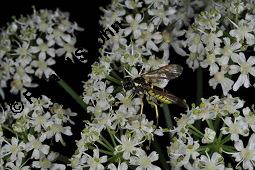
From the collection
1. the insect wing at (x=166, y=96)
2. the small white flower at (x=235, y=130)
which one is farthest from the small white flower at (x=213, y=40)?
the small white flower at (x=235, y=130)

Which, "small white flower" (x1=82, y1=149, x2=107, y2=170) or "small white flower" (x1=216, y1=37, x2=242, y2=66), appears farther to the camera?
"small white flower" (x1=216, y1=37, x2=242, y2=66)

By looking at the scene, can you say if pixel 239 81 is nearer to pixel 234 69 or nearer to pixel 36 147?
pixel 234 69

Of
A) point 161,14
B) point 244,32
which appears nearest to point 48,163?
point 161,14

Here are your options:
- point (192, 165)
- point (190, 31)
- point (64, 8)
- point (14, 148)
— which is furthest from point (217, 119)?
point (64, 8)

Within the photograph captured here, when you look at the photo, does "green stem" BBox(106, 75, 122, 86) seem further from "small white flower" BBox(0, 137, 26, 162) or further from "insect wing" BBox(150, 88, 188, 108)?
"small white flower" BBox(0, 137, 26, 162)

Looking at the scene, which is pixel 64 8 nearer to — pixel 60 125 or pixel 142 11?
pixel 142 11

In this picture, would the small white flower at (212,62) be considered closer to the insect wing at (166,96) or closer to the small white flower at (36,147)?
the insect wing at (166,96)

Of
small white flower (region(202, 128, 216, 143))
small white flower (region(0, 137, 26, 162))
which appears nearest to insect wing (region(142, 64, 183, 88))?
small white flower (region(202, 128, 216, 143))
